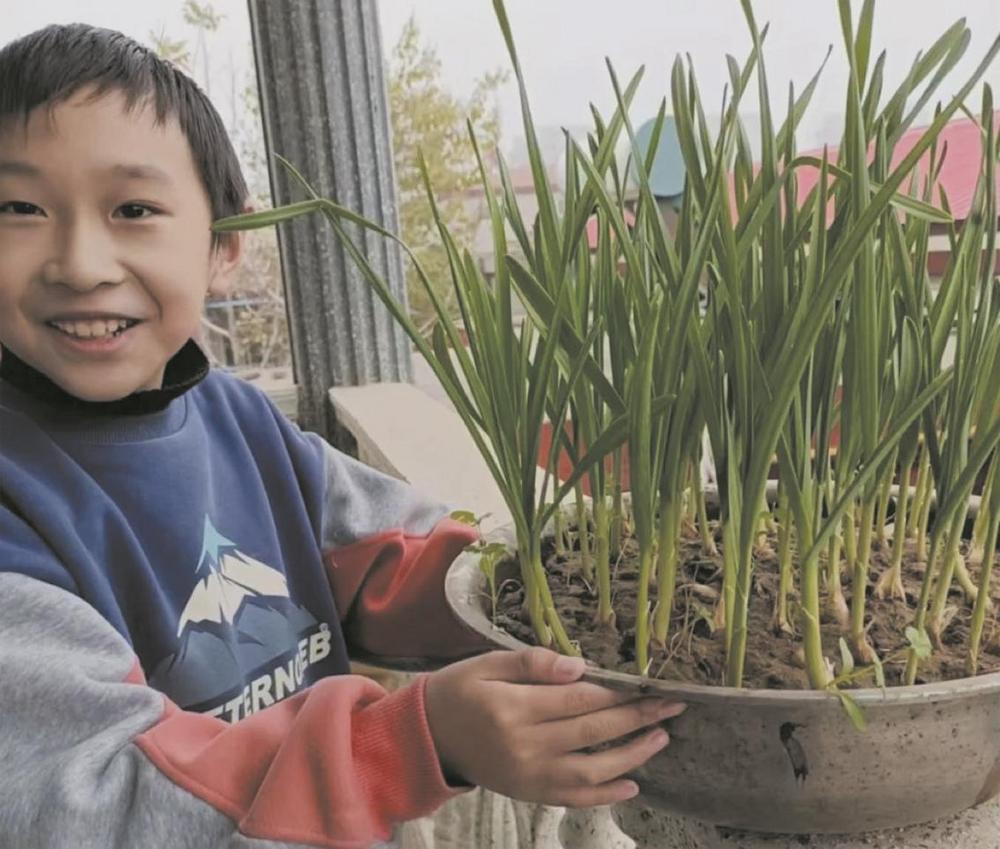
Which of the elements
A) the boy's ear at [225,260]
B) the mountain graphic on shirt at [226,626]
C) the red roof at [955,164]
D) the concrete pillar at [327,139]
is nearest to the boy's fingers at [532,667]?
the red roof at [955,164]

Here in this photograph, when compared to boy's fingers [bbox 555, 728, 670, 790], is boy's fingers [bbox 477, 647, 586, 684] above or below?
above

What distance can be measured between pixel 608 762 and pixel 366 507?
1.51ft

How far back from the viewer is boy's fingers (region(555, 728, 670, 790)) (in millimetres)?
387

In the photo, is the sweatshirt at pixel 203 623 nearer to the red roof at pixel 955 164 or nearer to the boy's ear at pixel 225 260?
the boy's ear at pixel 225 260

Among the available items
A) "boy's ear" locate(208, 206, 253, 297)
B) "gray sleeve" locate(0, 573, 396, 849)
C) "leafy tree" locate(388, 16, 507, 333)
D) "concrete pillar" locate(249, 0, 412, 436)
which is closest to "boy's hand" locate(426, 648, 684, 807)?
"gray sleeve" locate(0, 573, 396, 849)

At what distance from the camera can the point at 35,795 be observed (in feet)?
1.43

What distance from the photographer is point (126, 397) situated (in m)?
0.70

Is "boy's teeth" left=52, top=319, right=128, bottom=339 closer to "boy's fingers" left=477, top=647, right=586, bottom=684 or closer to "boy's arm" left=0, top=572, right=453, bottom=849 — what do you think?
"boy's arm" left=0, top=572, right=453, bottom=849

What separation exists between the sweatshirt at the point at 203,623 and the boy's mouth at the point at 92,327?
2.0 inches

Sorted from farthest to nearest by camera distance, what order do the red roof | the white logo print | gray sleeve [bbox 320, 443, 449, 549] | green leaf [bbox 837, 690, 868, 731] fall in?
gray sleeve [bbox 320, 443, 449, 549] → the white logo print → the red roof → green leaf [bbox 837, 690, 868, 731]

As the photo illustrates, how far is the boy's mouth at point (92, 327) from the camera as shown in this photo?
632mm

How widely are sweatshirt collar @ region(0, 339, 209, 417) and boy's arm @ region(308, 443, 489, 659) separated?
0.47 ft

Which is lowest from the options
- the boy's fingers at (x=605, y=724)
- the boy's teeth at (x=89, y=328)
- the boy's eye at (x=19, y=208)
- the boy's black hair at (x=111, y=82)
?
the boy's fingers at (x=605, y=724)

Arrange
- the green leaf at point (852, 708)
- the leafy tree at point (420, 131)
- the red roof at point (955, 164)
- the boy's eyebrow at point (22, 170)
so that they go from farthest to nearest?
the leafy tree at point (420, 131)
the boy's eyebrow at point (22, 170)
the red roof at point (955, 164)
the green leaf at point (852, 708)
